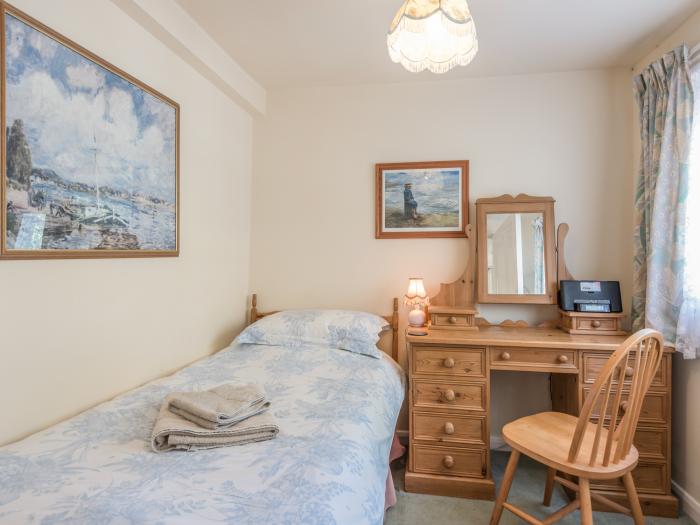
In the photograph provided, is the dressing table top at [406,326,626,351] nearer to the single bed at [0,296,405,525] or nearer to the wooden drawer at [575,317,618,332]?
the wooden drawer at [575,317,618,332]

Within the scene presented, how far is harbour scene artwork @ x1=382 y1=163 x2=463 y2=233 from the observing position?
2.82 meters

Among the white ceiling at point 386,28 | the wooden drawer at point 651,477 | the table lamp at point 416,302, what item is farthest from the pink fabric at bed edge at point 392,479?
the white ceiling at point 386,28

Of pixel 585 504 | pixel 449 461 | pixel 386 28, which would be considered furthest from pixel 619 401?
pixel 386 28

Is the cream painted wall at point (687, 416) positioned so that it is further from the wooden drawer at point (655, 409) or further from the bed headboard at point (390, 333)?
the bed headboard at point (390, 333)

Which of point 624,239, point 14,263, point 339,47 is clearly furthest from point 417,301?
point 14,263

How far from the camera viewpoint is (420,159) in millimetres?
2898

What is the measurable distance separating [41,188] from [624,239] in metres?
3.12

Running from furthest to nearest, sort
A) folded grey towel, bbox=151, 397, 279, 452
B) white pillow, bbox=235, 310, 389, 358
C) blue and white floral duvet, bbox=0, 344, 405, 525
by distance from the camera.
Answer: white pillow, bbox=235, 310, 389, 358 < folded grey towel, bbox=151, 397, 279, 452 < blue and white floral duvet, bbox=0, 344, 405, 525

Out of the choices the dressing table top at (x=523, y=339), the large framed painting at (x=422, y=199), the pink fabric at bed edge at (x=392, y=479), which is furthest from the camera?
the large framed painting at (x=422, y=199)

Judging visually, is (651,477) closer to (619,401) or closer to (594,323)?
(594,323)

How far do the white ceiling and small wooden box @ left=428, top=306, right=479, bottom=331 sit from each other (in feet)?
5.18

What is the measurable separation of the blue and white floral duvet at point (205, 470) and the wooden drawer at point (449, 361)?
496 mm

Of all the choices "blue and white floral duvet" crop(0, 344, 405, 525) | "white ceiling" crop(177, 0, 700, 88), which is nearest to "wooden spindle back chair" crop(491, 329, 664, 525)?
"blue and white floral duvet" crop(0, 344, 405, 525)

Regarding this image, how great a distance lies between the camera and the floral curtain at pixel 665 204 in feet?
6.70
